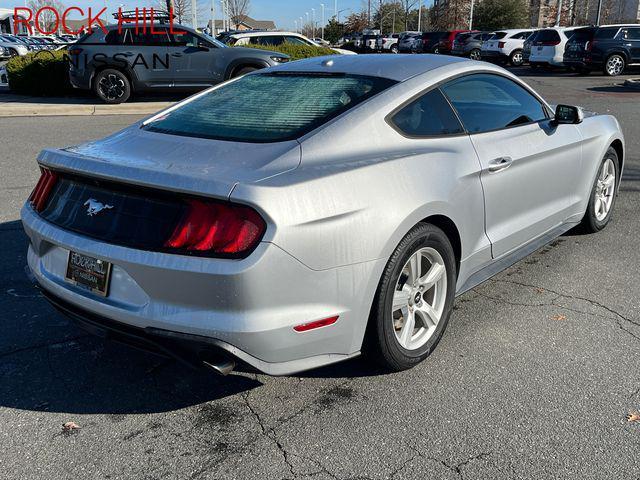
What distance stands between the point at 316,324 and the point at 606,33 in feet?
77.1

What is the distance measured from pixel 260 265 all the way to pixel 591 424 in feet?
5.41

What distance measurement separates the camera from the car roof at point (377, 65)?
3.61 m

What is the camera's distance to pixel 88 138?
10.3 meters

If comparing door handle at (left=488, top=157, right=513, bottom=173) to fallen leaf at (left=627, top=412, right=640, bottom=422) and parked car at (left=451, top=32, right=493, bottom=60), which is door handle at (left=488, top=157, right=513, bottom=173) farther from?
parked car at (left=451, top=32, right=493, bottom=60)

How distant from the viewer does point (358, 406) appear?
3016 millimetres

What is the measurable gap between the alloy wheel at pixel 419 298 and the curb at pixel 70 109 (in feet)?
34.8

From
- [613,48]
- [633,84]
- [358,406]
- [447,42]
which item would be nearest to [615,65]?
[613,48]

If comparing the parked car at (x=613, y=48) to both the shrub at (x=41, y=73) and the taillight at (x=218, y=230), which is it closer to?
the shrub at (x=41, y=73)

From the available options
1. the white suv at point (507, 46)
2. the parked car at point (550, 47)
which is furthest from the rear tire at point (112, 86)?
the white suv at point (507, 46)

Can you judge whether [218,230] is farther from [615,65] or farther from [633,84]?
[615,65]

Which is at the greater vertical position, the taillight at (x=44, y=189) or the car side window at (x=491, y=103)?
the car side window at (x=491, y=103)

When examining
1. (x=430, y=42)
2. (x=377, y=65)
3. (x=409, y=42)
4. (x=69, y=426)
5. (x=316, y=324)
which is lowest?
(x=69, y=426)

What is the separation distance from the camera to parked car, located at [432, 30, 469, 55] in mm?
34775

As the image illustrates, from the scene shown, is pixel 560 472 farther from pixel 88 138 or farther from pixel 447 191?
pixel 88 138
